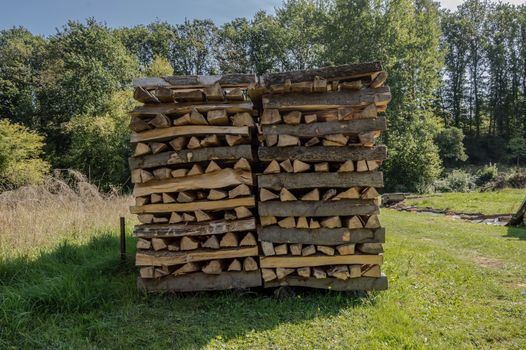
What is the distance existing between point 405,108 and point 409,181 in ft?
15.2

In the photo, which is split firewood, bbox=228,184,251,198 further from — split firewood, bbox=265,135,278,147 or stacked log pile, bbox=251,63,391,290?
split firewood, bbox=265,135,278,147

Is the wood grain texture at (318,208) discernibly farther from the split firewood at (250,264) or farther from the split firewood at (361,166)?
the split firewood at (250,264)

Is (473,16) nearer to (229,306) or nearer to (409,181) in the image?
(409,181)

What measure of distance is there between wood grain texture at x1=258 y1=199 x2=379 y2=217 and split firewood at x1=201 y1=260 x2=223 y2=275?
28.9 inches

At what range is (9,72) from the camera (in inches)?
1002

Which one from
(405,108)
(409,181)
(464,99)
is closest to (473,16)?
(464,99)

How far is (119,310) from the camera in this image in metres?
3.23

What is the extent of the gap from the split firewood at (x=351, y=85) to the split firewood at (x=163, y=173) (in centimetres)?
218

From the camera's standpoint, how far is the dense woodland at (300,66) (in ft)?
68.5

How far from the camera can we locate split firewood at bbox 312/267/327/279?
367 cm

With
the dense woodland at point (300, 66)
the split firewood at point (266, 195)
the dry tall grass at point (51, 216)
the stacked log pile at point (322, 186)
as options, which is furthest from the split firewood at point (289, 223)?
the dense woodland at point (300, 66)

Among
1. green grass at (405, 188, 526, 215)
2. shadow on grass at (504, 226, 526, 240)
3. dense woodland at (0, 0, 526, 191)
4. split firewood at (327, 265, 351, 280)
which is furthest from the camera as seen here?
dense woodland at (0, 0, 526, 191)

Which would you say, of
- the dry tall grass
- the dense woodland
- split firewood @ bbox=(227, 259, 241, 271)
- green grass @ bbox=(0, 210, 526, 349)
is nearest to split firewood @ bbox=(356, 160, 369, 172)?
green grass @ bbox=(0, 210, 526, 349)

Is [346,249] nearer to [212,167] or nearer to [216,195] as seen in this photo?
[216,195]
